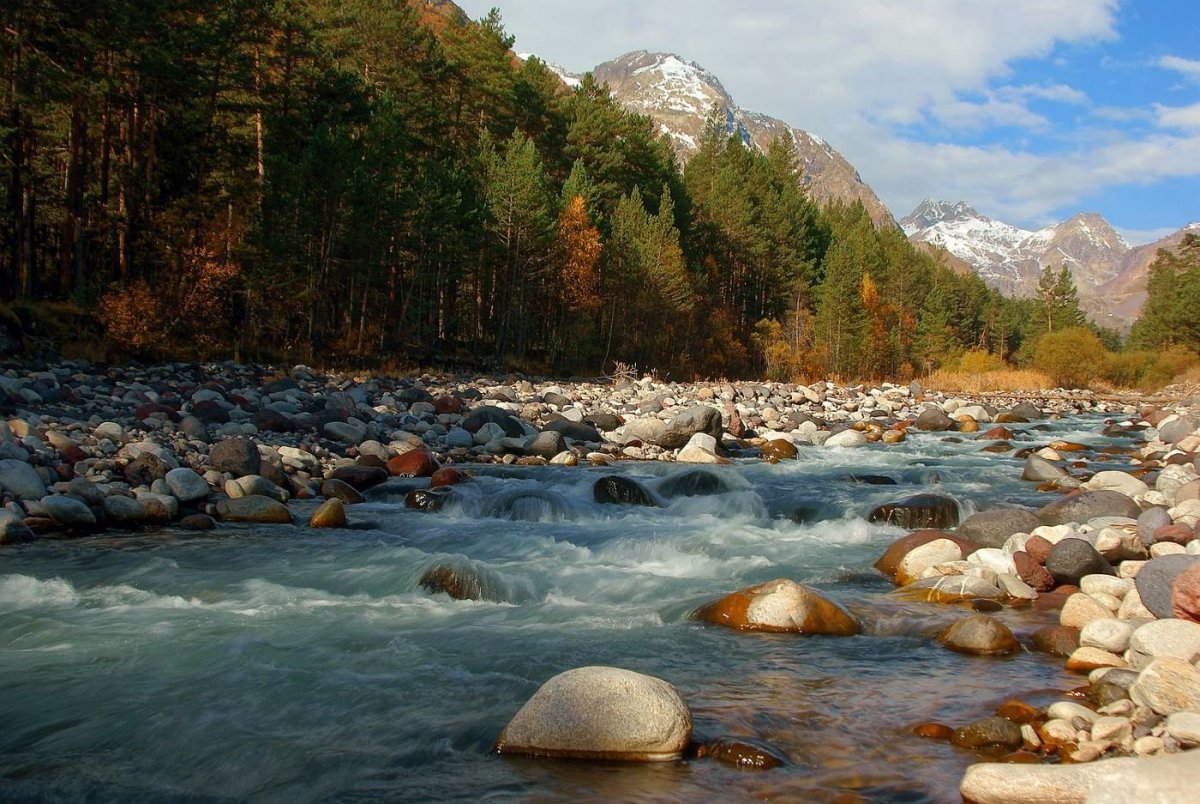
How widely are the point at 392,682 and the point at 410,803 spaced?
177cm

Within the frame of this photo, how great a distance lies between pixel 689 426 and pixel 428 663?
12.9 meters

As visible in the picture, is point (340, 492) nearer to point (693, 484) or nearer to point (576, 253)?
point (693, 484)

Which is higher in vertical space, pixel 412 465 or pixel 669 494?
pixel 412 465

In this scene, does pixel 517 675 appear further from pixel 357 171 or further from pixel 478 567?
pixel 357 171

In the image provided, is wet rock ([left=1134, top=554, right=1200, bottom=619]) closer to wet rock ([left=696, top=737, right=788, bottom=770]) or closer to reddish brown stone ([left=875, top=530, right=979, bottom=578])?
reddish brown stone ([left=875, top=530, right=979, bottom=578])

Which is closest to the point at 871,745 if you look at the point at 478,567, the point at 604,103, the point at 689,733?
the point at 689,733

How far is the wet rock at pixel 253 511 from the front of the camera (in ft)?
35.6

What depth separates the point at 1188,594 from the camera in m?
5.75

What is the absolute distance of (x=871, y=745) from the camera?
477 centimetres

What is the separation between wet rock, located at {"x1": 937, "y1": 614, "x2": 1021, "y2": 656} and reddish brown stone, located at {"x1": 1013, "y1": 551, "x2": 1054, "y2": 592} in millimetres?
1604

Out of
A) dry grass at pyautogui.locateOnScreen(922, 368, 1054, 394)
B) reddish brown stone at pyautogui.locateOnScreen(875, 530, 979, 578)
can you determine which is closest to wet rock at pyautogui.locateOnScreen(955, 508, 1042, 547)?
reddish brown stone at pyautogui.locateOnScreen(875, 530, 979, 578)

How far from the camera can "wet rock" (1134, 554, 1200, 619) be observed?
622 centimetres

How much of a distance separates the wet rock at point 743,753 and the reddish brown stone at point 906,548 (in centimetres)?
466

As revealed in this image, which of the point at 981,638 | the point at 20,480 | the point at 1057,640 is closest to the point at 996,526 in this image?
the point at 1057,640
